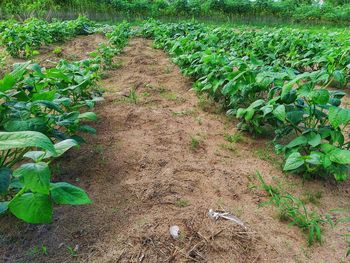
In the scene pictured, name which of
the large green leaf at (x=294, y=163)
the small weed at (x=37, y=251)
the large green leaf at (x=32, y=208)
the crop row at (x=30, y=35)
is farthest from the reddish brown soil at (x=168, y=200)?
the crop row at (x=30, y=35)

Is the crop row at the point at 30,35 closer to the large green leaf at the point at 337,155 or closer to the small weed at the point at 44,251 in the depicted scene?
the small weed at the point at 44,251

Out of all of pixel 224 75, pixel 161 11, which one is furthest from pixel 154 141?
pixel 161 11

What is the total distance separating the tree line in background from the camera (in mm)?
16625

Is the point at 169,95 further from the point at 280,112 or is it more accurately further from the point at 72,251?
the point at 72,251

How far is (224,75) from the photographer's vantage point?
3.49 m

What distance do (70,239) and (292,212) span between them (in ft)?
4.46

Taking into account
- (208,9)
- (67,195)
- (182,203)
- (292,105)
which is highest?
(67,195)

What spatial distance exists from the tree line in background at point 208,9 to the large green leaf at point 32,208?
15617 mm

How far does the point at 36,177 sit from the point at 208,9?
747 inches

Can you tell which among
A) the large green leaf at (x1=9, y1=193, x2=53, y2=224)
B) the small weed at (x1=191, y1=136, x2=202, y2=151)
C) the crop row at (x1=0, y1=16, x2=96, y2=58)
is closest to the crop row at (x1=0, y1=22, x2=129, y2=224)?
the large green leaf at (x1=9, y1=193, x2=53, y2=224)

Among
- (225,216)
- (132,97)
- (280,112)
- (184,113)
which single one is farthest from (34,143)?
(132,97)

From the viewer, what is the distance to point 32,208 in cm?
146

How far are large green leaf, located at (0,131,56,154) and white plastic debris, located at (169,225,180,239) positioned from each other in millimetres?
877

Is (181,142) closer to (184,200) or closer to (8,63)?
(184,200)
